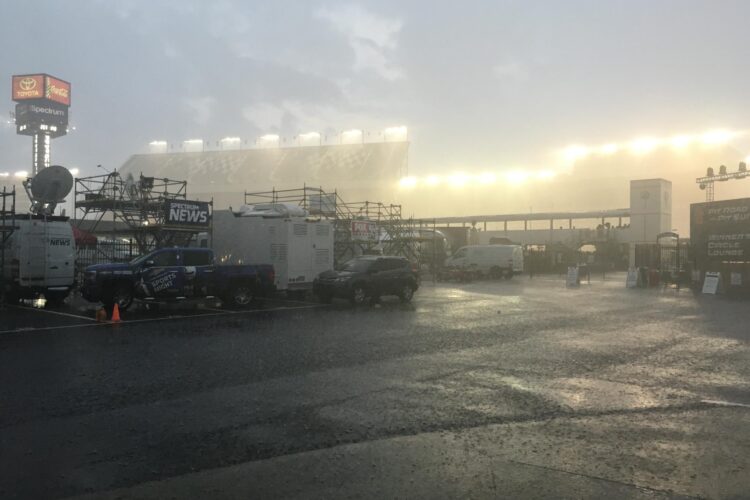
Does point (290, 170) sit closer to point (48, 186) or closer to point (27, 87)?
point (27, 87)

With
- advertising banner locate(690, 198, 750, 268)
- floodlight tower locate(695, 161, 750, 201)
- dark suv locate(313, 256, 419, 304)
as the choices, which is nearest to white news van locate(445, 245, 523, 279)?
advertising banner locate(690, 198, 750, 268)

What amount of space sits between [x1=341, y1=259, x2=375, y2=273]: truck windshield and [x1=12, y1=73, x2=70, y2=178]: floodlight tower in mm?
102365

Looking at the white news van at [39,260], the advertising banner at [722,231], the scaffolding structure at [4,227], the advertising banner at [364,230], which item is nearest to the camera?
the scaffolding structure at [4,227]

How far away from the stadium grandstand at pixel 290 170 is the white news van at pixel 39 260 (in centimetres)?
6214

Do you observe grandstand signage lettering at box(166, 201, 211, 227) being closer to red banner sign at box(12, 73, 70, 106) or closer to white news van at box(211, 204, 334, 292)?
white news van at box(211, 204, 334, 292)

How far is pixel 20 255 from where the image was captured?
17.3 m

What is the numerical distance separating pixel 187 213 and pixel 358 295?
6625 millimetres

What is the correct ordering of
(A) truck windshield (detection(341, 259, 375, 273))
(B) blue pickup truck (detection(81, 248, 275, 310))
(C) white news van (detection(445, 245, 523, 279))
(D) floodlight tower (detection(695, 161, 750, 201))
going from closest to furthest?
(B) blue pickup truck (detection(81, 248, 275, 310)) → (A) truck windshield (detection(341, 259, 375, 273)) → (C) white news van (detection(445, 245, 523, 279)) → (D) floodlight tower (detection(695, 161, 750, 201))

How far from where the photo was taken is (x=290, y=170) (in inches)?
3337

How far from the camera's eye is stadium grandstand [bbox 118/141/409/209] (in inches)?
3209

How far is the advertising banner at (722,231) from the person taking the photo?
84.4ft

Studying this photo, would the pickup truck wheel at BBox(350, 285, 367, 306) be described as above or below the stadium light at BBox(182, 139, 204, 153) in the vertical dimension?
below

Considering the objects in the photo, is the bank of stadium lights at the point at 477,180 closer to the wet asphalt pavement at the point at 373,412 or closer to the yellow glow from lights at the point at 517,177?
the yellow glow from lights at the point at 517,177

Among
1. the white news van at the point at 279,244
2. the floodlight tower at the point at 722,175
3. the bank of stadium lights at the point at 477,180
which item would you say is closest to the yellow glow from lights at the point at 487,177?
the bank of stadium lights at the point at 477,180
